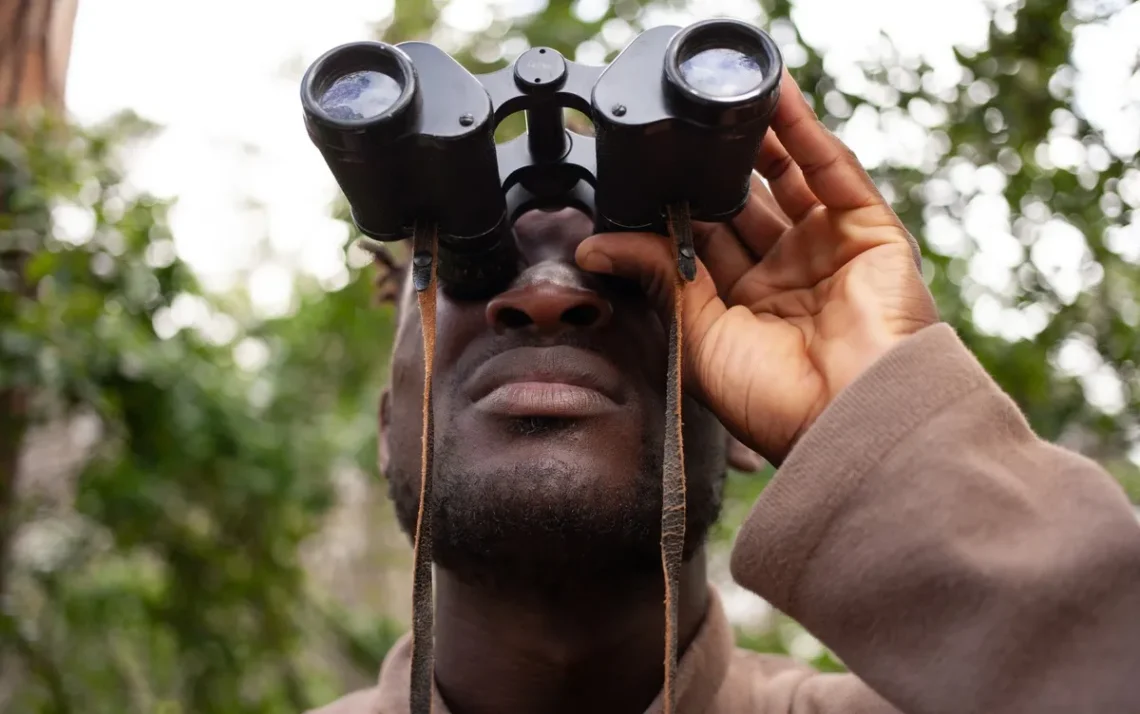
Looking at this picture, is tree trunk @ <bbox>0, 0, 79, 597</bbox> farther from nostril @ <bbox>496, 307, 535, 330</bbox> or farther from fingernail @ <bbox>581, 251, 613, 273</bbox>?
fingernail @ <bbox>581, 251, 613, 273</bbox>

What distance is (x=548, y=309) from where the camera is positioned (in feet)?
4.64

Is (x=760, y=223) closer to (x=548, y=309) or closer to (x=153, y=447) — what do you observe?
(x=548, y=309)

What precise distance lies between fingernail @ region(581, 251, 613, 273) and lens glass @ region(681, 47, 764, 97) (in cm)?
26

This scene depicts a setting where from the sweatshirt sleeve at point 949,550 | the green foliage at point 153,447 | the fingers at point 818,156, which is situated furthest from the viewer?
the green foliage at point 153,447

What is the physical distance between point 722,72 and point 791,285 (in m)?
0.33

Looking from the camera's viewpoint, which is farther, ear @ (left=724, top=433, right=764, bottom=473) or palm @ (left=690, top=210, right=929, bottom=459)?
ear @ (left=724, top=433, right=764, bottom=473)

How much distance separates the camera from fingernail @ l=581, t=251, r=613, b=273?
134 centimetres

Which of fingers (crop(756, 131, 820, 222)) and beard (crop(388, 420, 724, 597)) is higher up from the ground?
fingers (crop(756, 131, 820, 222))

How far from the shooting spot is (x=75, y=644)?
3186 mm

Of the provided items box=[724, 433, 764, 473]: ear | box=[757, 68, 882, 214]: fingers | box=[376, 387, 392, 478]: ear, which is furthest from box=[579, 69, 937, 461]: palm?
box=[376, 387, 392, 478]: ear

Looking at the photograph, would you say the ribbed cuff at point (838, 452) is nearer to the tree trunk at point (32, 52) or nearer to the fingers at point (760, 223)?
the fingers at point (760, 223)

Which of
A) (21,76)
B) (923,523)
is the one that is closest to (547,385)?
(923,523)

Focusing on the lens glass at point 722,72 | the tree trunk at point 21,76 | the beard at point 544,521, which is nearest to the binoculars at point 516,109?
the lens glass at point 722,72

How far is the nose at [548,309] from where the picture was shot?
1.41 meters
